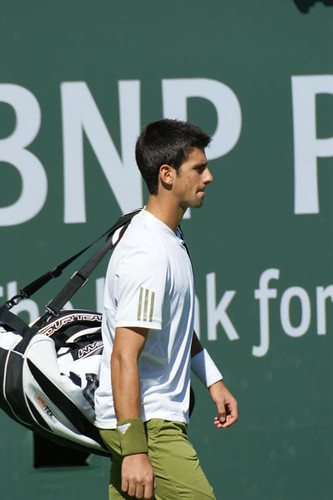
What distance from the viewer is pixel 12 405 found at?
8.77 feet

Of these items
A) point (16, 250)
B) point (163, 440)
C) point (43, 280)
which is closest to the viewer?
point (163, 440)

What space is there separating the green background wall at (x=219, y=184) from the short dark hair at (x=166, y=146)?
156 cm

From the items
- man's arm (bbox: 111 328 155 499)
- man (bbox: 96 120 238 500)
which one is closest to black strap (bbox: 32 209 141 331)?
man (bbox: 96 120 238 500)

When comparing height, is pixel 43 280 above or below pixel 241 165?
below

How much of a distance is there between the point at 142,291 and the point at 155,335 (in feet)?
0.53

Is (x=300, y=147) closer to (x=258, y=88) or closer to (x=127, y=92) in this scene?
(x=258, y=88)

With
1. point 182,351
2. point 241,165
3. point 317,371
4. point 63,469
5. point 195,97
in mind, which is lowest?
point 63,469

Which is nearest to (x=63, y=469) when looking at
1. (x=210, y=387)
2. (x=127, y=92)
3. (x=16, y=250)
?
(x=16, y=250)

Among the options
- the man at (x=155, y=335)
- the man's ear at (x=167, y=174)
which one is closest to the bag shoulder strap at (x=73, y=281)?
the man at (x=155, y=335)

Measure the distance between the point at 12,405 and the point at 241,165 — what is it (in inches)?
83.6

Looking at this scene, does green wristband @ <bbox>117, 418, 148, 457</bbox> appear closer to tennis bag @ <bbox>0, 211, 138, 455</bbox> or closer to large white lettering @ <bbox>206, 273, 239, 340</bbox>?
tennis bag @ <bbox>0, 211, 138, 455</bbox>

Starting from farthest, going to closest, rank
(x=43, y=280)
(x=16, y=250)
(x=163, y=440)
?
(x=16, y=250) < (x=43, y=280) < (x=163, y=440)

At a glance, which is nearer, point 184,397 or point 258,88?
point 184,397

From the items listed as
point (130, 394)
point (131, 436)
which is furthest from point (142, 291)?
point (131, 436)
